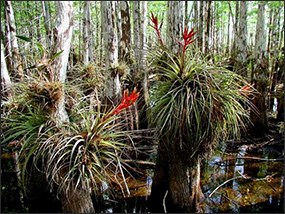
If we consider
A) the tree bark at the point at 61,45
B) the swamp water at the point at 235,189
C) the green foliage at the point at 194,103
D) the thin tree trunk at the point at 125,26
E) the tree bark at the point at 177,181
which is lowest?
the swamp water at the point at 235,189

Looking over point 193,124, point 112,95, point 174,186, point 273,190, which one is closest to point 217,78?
point 193,124

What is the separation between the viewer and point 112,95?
4.63 metres

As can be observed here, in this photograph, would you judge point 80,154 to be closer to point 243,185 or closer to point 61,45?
point 61,45

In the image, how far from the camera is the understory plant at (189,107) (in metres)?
2.58

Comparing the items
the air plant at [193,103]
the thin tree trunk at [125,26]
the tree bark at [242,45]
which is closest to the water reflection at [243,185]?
the air plant at [193,103]

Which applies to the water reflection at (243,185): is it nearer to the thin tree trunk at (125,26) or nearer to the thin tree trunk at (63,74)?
the thin tree trunk at (63,74)

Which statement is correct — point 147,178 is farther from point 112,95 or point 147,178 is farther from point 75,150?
point 75,150

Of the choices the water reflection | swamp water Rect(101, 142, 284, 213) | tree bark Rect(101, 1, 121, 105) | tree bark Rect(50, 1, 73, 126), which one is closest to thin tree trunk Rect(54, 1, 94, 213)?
tree bark Rect(50, 1, 73, 126)

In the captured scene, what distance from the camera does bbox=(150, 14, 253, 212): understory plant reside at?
8.45 ft

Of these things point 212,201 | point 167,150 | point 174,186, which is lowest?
point 212,201

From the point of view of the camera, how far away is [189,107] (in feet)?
8.43

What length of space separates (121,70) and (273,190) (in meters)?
2.87

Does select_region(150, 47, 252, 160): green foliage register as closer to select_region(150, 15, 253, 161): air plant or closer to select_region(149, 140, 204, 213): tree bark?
select_region(150, 15, 253, 161): air plant

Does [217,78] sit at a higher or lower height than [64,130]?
higher
